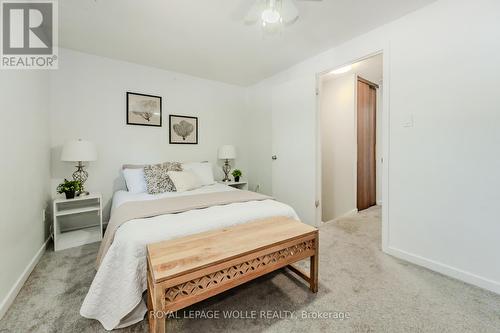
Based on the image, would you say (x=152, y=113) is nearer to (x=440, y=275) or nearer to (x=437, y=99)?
(x=437, y=99)

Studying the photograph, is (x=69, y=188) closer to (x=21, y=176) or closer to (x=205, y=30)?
(x=21, y=176)

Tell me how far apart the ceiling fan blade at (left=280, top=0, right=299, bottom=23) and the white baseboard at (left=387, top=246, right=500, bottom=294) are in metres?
2.52

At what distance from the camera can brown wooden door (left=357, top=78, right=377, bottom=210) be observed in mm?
3658

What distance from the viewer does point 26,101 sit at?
1880mm

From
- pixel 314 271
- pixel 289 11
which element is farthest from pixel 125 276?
pixel 289 11

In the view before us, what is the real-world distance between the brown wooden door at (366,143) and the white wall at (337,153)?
0.23 meters

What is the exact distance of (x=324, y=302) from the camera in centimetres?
149

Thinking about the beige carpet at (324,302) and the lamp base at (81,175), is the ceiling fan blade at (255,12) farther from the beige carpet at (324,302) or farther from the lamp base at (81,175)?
the lamp base at (81,175)

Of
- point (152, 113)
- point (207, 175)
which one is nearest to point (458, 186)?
point (207, 175)

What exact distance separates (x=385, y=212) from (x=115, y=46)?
3.69 metres

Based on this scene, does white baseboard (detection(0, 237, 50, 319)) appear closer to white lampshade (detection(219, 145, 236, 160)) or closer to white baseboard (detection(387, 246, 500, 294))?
white lampshade (detection(219, 145, 236, 160))

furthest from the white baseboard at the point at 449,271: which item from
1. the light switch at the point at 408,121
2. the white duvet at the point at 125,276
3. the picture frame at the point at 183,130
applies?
the picture frame at the point at 183,130

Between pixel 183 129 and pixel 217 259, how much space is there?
2.78m

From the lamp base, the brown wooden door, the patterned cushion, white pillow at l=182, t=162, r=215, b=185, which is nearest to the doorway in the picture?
the brown wooden door
